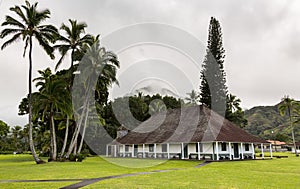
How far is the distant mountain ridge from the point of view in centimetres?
8762

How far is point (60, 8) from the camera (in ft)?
75.9

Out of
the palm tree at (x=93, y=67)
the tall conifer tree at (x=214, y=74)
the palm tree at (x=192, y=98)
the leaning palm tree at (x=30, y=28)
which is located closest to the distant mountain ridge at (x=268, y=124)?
the palm tree at (x=192, y=98)

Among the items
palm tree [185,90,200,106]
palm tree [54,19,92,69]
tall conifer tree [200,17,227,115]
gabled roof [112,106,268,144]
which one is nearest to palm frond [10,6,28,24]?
palm tree [54,19,92,69]

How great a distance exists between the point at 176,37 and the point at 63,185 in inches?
779

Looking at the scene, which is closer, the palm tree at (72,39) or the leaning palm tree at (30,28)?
the leaning palm tree at (30,28)

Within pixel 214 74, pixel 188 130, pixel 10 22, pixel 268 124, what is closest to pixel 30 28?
pixel 10 22

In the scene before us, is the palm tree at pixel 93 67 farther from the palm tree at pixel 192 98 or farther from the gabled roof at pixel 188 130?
the palm tree at pixel 192 98

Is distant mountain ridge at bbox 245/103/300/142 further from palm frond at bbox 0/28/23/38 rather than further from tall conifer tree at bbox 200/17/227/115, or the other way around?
palm frond at bbox 0/28/23/38

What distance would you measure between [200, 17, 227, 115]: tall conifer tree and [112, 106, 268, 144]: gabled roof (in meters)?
9.12

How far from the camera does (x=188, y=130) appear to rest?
106 ft

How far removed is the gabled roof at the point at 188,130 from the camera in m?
29.9

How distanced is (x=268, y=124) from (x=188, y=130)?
8630 centimetres

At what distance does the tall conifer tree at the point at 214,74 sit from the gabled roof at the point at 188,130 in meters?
9.12

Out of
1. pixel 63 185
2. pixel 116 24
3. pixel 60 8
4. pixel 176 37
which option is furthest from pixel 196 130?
pixel 63 185
